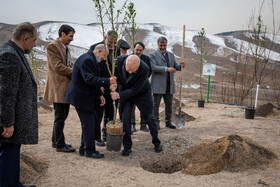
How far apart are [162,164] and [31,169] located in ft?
5.45

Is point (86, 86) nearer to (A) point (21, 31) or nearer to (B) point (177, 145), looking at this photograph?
(A) point (21, 31)

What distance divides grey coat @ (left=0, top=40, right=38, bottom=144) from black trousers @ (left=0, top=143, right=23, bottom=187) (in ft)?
0.32

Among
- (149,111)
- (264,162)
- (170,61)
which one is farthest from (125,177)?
(170,61)

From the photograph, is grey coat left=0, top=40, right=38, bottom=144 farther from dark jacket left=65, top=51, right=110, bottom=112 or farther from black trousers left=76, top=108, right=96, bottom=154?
black trousers left=76, top=108, right=96, bottom=154

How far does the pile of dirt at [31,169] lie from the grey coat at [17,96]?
2.72 feet

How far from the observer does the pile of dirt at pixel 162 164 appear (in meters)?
3.27

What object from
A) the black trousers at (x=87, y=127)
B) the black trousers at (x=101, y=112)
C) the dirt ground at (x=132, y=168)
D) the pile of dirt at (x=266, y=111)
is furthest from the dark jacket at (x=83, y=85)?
the pile of dirt at (x=266, y=111)

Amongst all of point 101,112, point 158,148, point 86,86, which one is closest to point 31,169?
point 86,86

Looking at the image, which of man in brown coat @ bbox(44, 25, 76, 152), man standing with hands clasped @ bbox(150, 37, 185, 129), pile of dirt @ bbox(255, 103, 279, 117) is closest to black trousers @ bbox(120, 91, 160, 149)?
man in brown coat @ bbox(44, 25, 76, 152)

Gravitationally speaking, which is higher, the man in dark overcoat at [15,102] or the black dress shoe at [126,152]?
the man in dark overcoat at [15,102]

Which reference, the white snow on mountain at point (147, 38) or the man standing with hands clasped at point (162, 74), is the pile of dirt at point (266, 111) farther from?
the white snow on mountain at point (147, 38)

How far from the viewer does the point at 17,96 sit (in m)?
2.15

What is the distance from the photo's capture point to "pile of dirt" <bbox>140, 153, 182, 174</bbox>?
327 centimetres

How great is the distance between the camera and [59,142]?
3.82 m
